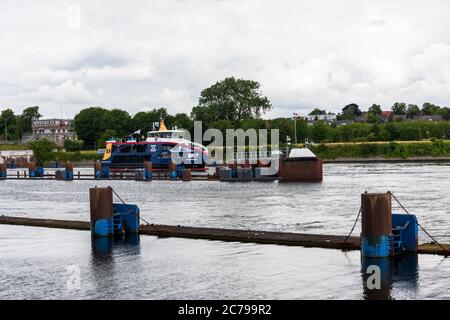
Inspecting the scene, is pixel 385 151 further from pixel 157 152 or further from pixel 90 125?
pixel 90 125

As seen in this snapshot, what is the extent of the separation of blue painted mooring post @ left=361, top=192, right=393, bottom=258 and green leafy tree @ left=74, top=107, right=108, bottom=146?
169 metres

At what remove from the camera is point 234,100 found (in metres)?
170

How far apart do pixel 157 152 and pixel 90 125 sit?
10420 centimetres

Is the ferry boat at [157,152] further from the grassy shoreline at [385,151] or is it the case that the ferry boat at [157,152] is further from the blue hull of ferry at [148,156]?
the grassy shoreline at [385,151]

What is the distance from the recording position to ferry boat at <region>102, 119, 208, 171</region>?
290ft

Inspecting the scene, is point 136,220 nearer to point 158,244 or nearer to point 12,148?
point 158,244

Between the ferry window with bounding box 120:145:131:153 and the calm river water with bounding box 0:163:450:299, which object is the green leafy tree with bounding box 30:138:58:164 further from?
the calm river water with bounding box 0:163:450:299

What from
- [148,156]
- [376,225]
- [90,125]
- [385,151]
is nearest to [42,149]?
[90,125]

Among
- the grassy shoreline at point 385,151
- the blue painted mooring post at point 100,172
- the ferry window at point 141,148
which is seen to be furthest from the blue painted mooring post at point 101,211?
the grassy shoreline at point 385,151

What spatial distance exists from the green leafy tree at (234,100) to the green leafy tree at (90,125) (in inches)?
1268

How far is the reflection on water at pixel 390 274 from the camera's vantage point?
50.3 feet

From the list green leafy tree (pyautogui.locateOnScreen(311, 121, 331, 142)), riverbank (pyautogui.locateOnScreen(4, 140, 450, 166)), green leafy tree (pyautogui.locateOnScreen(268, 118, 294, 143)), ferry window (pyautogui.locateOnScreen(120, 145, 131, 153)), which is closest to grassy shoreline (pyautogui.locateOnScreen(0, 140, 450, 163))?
riverbank (pyautogui.locateOnScreen(4, 140, 450, 166))
